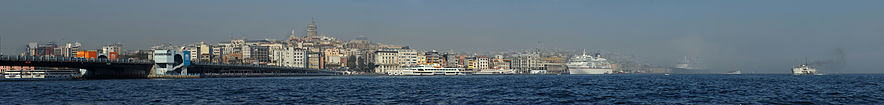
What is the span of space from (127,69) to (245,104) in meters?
100

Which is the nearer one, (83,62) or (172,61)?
(83,62)

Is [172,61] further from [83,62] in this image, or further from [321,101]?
[321,101]

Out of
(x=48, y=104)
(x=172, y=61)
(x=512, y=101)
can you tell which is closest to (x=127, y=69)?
(x=172, y=61)

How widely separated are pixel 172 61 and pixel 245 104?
101m

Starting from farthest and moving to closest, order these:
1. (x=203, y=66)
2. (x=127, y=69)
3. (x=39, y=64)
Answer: (x=203, y=66) → (x=127, y=69) → (x=39, y=64)

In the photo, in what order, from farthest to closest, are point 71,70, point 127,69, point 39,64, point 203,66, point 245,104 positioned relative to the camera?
point 71,70 → point 203,66 → point 127,69 → point 39,64 → point 245,104

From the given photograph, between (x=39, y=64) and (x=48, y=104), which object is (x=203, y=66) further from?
(x=48, y=104)

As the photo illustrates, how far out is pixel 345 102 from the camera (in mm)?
42375

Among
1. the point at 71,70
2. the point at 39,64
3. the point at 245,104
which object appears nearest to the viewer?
the point at 245,104

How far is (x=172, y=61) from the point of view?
445ft

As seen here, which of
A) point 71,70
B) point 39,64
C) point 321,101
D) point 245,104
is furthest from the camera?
point 71,70

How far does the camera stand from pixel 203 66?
498 ft

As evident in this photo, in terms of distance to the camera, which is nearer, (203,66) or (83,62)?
(83,62)

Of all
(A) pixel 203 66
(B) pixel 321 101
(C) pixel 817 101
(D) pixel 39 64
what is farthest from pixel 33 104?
(A) pixel 203 66
